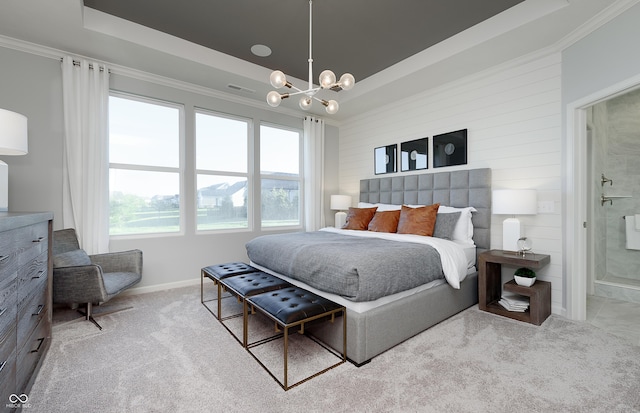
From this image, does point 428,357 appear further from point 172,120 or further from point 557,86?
point 172,120

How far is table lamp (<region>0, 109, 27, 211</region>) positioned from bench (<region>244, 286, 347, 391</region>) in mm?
2023

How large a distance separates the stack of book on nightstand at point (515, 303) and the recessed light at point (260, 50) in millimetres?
3959

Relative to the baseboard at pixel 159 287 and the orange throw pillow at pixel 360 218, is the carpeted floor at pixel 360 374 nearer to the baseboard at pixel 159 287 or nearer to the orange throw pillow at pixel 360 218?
the baseboard at pixel 159 287

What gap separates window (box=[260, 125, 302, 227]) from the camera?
4.78 meters

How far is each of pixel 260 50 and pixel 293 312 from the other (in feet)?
10.4

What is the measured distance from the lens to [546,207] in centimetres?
301

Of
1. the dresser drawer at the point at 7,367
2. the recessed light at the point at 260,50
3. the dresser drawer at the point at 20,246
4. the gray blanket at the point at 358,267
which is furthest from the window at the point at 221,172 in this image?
the dresser drawer at the point at 7,367

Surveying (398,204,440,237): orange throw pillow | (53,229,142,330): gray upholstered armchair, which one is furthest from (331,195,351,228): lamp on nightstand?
(53,229,142,330): gray upholstered armchair

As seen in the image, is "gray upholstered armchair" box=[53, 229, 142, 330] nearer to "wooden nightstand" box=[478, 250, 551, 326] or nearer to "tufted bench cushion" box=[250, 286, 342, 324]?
"tufted bench cushion" box=[250, 286, 342, 324]

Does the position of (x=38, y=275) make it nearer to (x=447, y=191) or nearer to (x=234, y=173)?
(x=234, y=173)

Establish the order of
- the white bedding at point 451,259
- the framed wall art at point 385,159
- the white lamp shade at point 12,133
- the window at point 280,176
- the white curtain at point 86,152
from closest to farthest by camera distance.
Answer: the white lamp shade at point 12,133
the white bedding at point 451,259
the white curtain at point 86,152
the framed wall art at point 385,159
the window at point 280,176

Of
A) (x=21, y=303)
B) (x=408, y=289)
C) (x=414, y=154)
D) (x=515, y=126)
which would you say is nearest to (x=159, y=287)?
(x=21, y=303)

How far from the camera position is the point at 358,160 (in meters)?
5.30

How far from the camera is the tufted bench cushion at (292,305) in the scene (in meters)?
1.80
